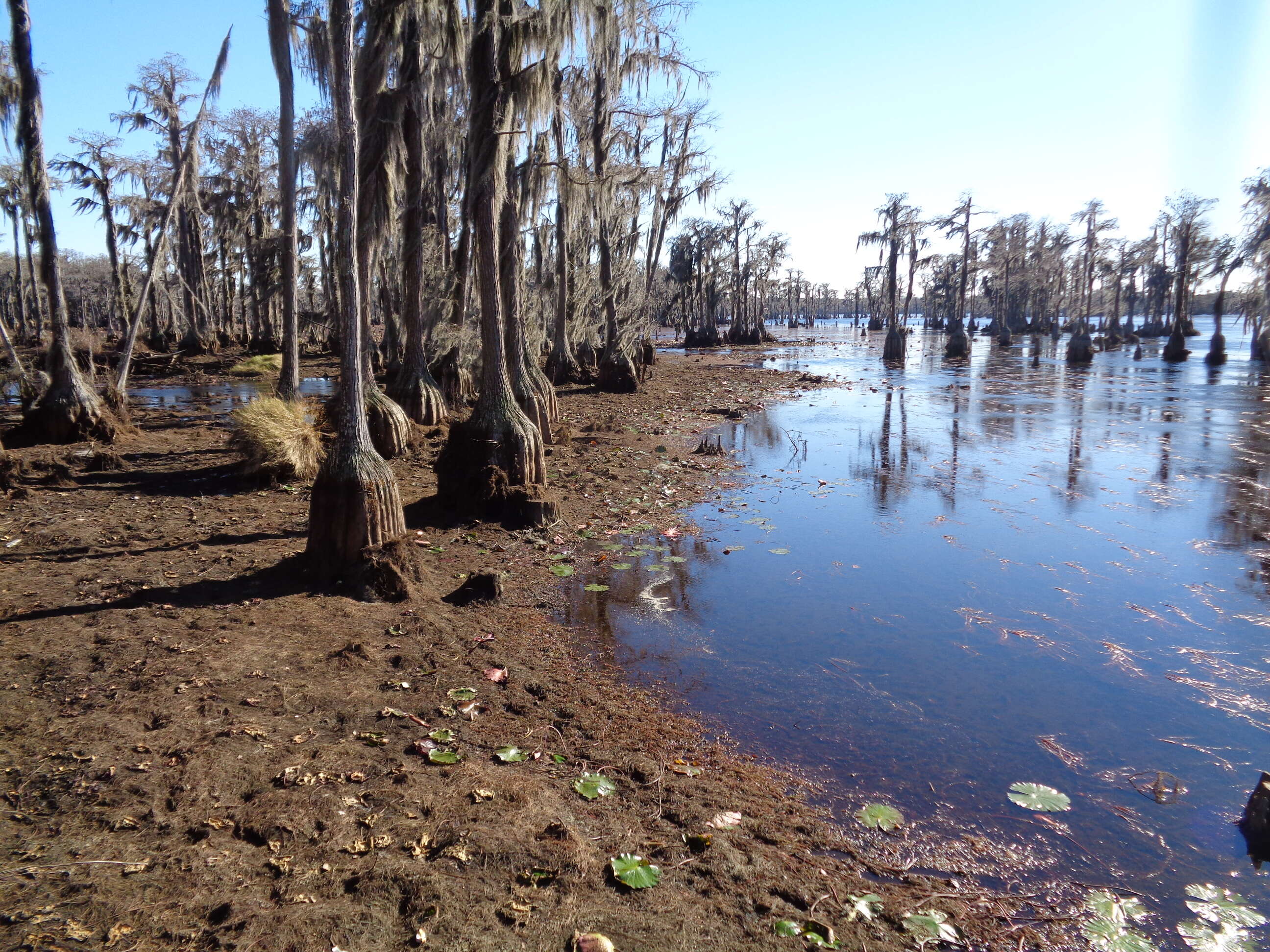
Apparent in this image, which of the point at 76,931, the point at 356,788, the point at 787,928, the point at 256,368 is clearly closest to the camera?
the point at 76,931

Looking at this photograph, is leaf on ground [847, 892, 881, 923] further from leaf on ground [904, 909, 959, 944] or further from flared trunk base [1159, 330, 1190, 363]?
flared trunk base [1159, 330, 1190, 363]

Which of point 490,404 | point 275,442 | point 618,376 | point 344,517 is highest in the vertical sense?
point 618,376

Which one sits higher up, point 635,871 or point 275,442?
point 275,442

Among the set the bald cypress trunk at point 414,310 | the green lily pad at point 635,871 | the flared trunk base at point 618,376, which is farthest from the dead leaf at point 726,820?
the flared trunk base at point 618,376

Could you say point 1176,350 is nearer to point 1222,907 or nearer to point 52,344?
point 1222,907

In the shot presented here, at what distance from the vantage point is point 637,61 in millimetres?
19109

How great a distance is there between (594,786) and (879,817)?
1.56m

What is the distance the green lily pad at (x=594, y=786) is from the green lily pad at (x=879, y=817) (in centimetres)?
135

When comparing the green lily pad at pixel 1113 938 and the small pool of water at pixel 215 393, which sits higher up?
the small pool of water at pixel 215 393

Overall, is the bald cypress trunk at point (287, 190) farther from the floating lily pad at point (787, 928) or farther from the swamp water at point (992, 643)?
the floating lily pad at point (787, 928)

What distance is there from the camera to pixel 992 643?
6148 millimetres

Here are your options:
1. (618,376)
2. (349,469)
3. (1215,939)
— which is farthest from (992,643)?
(618,376)

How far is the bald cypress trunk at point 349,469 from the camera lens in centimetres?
658

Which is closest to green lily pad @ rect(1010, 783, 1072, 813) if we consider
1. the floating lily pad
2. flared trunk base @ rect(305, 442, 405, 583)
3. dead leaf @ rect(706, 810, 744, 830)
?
dead leaf @ rect(706, 810, 744, 830)
